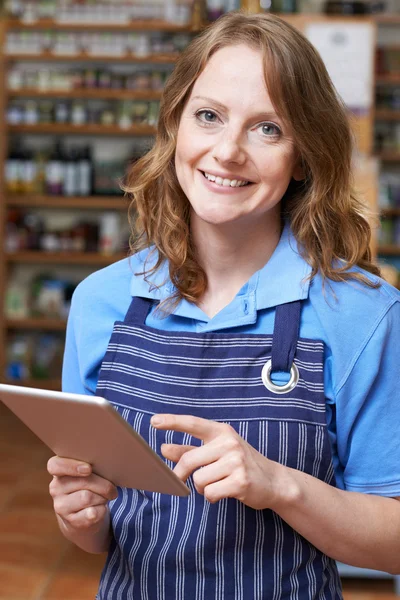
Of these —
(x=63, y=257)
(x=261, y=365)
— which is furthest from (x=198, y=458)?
(x=63, y=257)

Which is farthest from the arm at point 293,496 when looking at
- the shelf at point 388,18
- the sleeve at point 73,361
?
the shelf at point 388,18

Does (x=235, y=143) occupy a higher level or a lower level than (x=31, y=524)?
higher

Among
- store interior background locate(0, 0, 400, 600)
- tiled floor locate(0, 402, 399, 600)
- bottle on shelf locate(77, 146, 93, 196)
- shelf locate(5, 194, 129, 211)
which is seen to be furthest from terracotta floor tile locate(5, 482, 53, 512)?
bottle on shelf locate(77, 146, 93, 196)

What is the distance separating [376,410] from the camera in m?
1.20

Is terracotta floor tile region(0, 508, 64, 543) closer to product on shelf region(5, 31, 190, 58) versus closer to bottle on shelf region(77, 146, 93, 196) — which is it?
bottle on shelf region(77, 146, 93, 196)

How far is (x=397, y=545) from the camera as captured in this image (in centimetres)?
120

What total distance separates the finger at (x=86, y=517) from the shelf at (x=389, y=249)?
5407mm

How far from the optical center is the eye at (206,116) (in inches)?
49.3

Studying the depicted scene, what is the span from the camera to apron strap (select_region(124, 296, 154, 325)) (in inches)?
52.6

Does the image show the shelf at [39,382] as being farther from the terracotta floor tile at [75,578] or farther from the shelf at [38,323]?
the terracotta floor tile at [75,578]

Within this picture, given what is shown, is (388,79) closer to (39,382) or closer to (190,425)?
(39,382)

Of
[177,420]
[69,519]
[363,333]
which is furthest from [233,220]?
[69,519]

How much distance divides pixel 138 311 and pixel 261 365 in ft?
0.78

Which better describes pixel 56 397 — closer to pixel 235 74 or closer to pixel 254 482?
pixel 254 482
